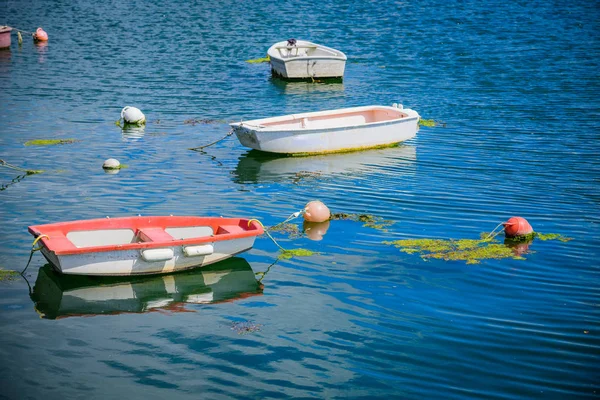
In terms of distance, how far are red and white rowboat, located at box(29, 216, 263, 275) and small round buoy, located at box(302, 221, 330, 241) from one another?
1683 mm

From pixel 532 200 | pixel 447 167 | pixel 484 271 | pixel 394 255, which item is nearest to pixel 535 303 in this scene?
pixel 484 271

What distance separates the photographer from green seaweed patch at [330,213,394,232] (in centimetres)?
1532

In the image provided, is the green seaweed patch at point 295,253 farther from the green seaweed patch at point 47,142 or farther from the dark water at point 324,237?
the green seaweed patch at point 47,142

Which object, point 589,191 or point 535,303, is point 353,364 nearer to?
point 535,303

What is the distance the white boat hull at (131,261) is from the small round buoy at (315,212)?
90.2 inches

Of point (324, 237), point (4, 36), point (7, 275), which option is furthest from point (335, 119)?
point (4, 36)

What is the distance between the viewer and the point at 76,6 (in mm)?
57000

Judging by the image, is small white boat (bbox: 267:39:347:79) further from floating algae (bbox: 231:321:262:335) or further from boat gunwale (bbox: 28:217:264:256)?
floating algae (bbox: 231:321:262:335)

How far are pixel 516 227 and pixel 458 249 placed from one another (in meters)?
1.31

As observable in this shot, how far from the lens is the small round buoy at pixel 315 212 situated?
607 inches

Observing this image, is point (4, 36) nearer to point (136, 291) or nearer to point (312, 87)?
point (312, 87)

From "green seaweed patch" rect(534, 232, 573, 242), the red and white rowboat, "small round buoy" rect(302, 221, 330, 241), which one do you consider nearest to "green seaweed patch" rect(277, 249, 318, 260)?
"small round buoy" rect(302, 221, 330, 241)

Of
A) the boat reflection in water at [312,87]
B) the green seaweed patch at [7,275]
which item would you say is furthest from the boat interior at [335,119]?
the green seaweed patch at [7,275]

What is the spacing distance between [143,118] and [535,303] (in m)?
15.8
